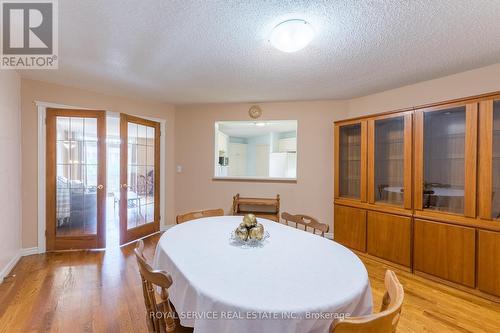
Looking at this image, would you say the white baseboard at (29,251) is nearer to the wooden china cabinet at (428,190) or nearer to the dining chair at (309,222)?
the dining chair at (309,222)

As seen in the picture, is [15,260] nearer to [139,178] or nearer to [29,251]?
[29,251]

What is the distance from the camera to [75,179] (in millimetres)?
3348

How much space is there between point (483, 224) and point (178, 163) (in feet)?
13.5

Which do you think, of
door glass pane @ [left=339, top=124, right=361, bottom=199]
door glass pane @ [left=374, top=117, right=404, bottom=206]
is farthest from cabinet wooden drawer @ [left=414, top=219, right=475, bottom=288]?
door glass pane @ [left=339, top=124, right=361, bottom=199]

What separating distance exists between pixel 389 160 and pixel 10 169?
4497 mm

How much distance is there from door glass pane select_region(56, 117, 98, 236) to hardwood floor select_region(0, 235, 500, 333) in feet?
1.89

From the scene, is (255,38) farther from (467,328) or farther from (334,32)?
(467,328)

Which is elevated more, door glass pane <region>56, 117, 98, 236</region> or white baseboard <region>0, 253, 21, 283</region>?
door glass pane <region>56, 117, 98, 236</region>

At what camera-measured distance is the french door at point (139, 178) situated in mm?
3576

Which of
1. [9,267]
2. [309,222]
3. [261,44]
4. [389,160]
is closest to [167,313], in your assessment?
[309,222]

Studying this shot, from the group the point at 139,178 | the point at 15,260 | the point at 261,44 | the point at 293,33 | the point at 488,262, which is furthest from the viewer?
the point at 139,178

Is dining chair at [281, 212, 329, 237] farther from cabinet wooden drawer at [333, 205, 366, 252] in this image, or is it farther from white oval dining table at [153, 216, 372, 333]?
cabinet wooden drawer at [333, 205, 366, 252]

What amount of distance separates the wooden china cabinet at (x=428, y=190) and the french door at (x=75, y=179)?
3.41 metres

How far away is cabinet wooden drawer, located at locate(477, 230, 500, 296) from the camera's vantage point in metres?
2.18
